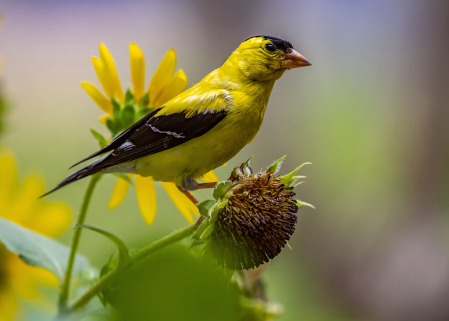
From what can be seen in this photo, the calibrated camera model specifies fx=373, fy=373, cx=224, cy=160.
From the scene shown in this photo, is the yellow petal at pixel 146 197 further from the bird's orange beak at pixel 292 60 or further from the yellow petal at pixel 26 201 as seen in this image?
the bird's orange beak at pixel 292 60

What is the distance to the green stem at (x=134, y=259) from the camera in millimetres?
373

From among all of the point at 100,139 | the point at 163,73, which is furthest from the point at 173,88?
the point at 100,139

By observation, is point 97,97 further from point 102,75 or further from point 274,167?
point 274,167

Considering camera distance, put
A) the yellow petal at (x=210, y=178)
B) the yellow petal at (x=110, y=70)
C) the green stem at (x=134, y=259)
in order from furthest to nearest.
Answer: the yellow petal at (x=210, y=178) → the yellow petal at (x=110, y=70) → the green stem at (x=134, y=259)

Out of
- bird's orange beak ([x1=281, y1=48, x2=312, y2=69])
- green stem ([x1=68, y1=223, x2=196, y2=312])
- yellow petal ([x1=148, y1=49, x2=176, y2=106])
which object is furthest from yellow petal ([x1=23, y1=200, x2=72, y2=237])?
bird's orange beak ([x1=281, y1=48, x2=312, y2=69])

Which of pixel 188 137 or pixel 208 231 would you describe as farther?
pixel 188 137

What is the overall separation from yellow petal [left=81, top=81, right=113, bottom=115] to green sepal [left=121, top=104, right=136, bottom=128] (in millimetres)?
19

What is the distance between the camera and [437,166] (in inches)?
96.0

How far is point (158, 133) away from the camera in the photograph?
22.8 inches

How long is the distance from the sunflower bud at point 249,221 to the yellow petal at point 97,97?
0.67ft

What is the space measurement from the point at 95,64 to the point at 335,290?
7.44 ft

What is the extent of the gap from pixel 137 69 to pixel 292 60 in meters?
0.27

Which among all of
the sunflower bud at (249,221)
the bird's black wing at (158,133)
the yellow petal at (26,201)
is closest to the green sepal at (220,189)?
the sunflower bud at (249,221)

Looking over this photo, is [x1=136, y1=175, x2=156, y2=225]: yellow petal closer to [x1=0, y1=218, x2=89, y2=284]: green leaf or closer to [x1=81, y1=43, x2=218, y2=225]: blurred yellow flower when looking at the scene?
[x1=81, y1=43, x2=218, y2=225]: blurred yellow flower
